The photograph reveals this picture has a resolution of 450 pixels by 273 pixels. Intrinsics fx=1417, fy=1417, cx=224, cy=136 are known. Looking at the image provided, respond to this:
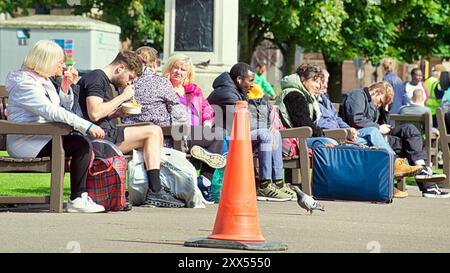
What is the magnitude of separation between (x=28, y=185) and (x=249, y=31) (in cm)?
2803

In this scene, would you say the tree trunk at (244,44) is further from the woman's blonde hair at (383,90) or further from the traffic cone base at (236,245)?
the traffic cone base at (236,245)

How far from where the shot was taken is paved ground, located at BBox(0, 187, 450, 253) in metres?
8.78

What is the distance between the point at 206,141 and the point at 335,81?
32.4m

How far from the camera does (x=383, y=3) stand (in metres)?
41.2

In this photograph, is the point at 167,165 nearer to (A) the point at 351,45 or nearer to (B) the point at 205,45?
(B) the point at 205,45

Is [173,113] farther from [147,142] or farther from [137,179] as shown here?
[137,179]

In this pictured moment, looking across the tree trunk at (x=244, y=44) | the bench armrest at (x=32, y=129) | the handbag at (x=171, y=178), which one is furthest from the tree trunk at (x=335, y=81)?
the bench armrest at (x=32, y=129)

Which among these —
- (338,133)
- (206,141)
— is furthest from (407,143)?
(206,141)

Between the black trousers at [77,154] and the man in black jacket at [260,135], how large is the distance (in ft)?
8.25

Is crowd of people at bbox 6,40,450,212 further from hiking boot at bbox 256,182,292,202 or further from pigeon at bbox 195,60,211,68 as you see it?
pigeon at bbox 195,60,211,68

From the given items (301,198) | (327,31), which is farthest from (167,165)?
(327,31)

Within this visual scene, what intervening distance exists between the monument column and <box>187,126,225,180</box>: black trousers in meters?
6.78

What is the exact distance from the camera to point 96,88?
38.4ft

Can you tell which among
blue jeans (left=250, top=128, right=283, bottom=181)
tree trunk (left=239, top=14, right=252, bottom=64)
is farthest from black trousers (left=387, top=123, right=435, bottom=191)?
tree trunk (left=239, top=14, right=252, bottom=64)
